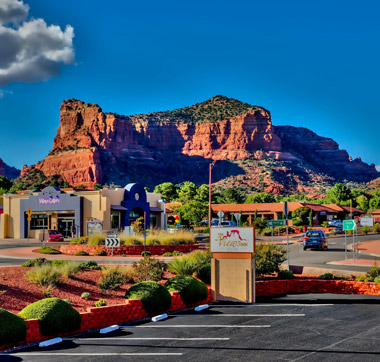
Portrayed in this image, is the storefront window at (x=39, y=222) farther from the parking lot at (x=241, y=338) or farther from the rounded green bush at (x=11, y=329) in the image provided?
the rounded green bush at (x=11, y=329)

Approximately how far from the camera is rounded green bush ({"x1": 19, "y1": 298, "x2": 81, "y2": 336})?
38.4ft

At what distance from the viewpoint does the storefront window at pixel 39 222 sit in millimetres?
56594

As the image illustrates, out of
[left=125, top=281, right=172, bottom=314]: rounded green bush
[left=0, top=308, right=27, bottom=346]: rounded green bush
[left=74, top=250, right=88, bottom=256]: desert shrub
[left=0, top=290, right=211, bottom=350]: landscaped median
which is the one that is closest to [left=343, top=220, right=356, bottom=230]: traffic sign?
[left=0, top=290, right=211, bottom=350]: landscaped median

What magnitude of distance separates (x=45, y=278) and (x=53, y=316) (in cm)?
452

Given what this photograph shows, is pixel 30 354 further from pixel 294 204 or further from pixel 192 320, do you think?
pixel 294 204

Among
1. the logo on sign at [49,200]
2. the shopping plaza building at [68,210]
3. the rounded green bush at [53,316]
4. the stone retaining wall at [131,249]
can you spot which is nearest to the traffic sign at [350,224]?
the stone retaining wall at [131,249]

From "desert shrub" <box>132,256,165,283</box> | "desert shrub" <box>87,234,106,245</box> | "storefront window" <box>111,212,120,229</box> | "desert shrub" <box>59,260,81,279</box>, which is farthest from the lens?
"storefront window" <box>111,212,120,229</box>

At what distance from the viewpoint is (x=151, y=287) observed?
14.9m

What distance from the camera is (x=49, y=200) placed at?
56.0m

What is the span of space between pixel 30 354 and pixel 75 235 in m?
44.3

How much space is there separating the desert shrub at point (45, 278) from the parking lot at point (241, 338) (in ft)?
13.1

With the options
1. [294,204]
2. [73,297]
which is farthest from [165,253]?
[294,204]

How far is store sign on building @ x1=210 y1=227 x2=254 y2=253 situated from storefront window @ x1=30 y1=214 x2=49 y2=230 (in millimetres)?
42783

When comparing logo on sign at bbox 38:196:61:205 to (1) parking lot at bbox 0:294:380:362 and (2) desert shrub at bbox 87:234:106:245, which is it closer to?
(2) desert shrub at bbox 87:234:106:245
